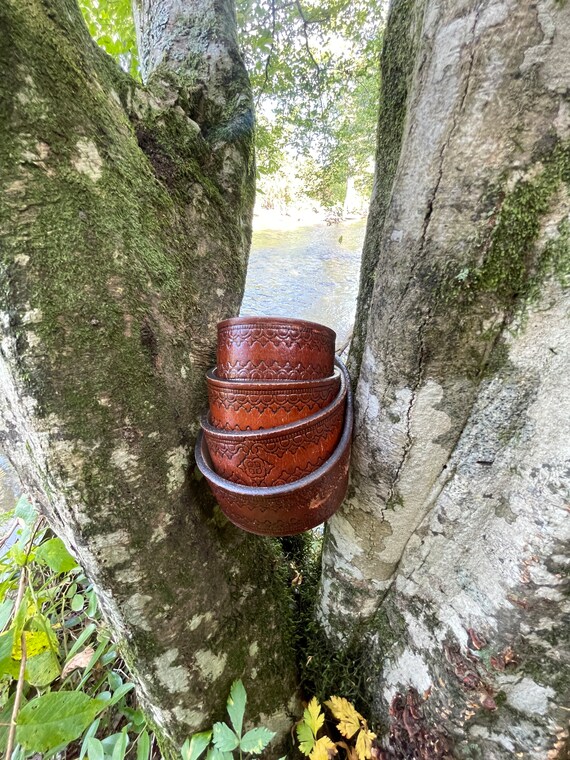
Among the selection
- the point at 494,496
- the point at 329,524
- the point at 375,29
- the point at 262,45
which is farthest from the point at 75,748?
the point at 375,29

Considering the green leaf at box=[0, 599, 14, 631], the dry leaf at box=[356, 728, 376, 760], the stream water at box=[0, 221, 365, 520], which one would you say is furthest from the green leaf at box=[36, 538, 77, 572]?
the stream water at box=[0, 221, 365, 520]

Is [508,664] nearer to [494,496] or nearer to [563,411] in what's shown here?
[494,496]

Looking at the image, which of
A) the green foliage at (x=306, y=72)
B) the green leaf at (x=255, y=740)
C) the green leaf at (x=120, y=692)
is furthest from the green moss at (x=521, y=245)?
the green foliage at (x=306, y=72)

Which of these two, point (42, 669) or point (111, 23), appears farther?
point (111, 23)

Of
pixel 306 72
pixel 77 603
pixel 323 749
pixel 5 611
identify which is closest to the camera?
pixel 323 749

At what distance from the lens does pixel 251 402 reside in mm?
568

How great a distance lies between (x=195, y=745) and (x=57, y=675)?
0.47 m

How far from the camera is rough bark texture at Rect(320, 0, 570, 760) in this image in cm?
46

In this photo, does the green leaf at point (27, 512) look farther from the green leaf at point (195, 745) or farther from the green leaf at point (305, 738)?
the green leaf at point (305, 738)

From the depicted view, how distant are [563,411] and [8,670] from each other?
1177 mm

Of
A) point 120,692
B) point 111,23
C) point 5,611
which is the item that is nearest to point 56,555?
point 5,611

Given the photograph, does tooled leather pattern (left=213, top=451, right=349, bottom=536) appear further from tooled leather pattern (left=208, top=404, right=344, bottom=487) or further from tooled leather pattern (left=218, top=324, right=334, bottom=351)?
tooled leather pattern (left=218, top=324, right=334, bottom=351)

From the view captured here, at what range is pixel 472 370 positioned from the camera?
57cm

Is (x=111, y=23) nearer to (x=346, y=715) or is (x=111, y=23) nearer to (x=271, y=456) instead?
(x=271, y=456)
